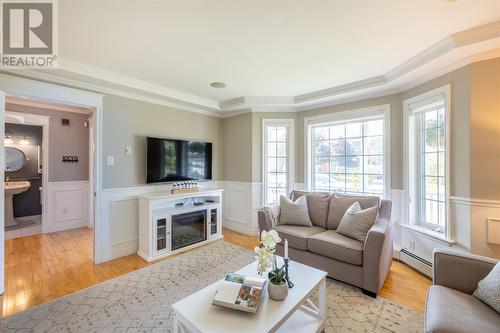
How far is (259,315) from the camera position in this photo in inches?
53.6

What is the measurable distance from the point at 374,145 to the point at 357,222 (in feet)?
5.01

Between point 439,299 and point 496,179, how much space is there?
157cm

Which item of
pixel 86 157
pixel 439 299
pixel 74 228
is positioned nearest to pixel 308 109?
pixel 439 299

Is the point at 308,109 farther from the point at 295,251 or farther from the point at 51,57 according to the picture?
the point at 51,57

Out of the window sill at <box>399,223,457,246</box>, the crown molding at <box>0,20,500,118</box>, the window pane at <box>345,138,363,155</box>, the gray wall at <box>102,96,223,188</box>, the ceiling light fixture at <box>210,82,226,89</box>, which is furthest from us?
the window pane at <box>345,138,363,155</box>

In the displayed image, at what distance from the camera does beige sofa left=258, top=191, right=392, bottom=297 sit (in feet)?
7.18

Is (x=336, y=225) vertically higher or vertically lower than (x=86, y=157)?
lower

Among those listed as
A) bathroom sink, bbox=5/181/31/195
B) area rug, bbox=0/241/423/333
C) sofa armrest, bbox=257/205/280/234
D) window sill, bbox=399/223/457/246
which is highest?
bathroom sink, bbox=5/181/31/195

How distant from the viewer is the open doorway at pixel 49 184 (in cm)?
338

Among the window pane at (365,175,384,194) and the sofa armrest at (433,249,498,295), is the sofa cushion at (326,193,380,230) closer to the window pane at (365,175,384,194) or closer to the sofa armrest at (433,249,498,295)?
the window pane at (365,175,384,194)

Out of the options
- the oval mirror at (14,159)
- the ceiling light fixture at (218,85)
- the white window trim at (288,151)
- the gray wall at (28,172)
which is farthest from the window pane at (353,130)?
the oval mirror at (14,159)

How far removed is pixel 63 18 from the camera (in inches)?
69.8

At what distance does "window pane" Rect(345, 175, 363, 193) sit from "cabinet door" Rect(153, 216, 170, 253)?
9.66 feet

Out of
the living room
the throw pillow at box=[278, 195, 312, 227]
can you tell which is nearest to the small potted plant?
the living room
